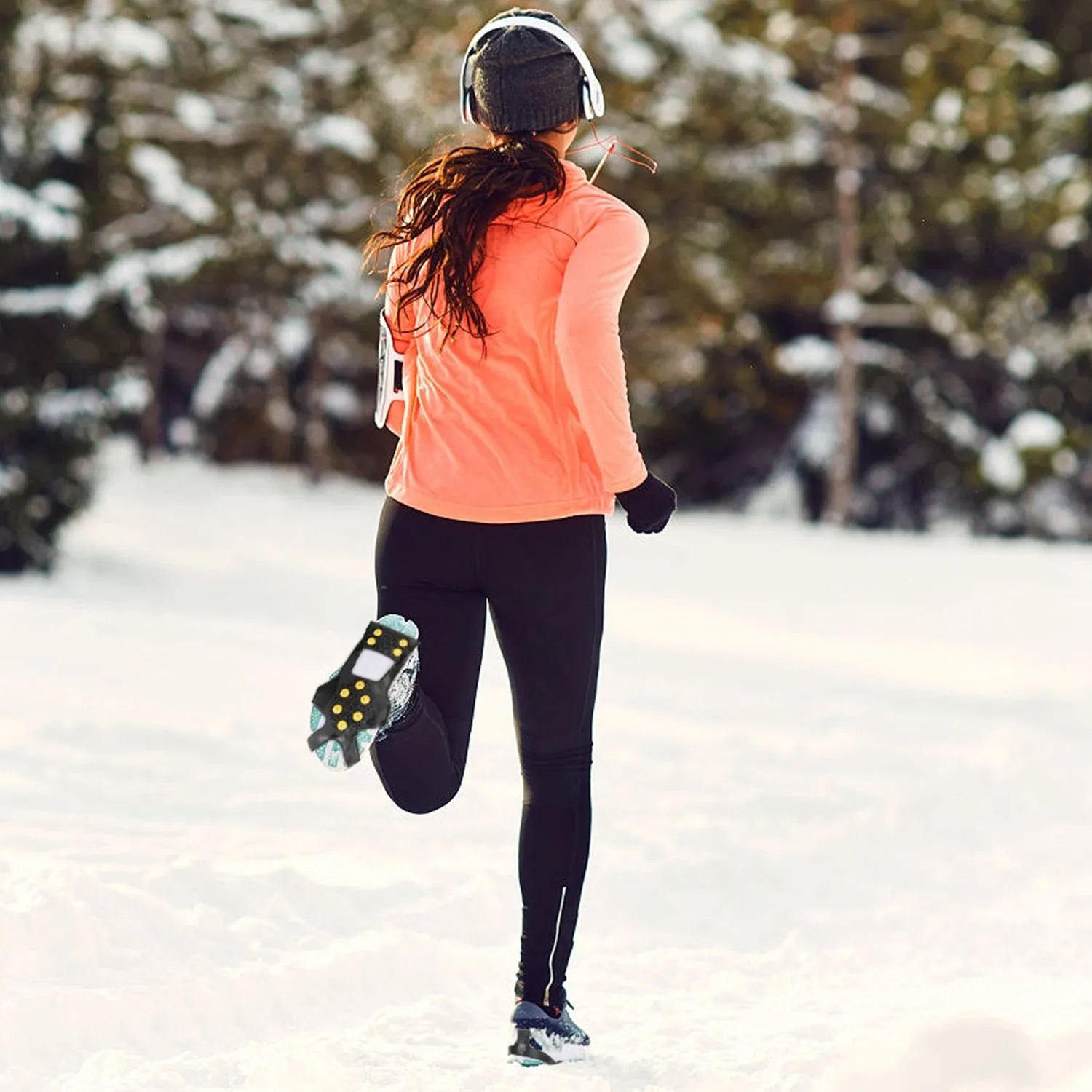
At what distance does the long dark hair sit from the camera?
9.67 feet

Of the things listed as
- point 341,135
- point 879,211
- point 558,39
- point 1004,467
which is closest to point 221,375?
point 341,135

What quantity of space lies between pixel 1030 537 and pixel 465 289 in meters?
21.0

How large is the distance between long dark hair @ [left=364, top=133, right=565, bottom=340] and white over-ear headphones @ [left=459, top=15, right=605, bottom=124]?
0.13 m

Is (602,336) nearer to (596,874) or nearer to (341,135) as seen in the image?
(596,874)

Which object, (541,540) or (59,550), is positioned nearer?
(541,540)

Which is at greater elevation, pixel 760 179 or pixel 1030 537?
pixel 760 179

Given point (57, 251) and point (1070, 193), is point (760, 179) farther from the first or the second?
point (57, 251)

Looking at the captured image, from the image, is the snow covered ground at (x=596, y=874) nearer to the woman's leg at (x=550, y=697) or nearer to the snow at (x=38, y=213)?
the woman's leg at (x=550, y=697)

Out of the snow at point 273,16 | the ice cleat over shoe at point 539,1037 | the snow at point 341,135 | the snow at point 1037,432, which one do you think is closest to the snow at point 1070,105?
the snow at point 1037,432

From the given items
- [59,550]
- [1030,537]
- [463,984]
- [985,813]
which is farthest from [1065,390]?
[463,984]

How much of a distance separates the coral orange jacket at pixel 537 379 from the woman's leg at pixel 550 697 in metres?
0.07

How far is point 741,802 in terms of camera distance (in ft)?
20.8

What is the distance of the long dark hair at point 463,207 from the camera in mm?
2947

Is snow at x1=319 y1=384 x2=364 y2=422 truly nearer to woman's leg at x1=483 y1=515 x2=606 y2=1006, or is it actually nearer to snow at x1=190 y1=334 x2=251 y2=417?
snow at x1=190 y1=334 x2=251 y2=417
